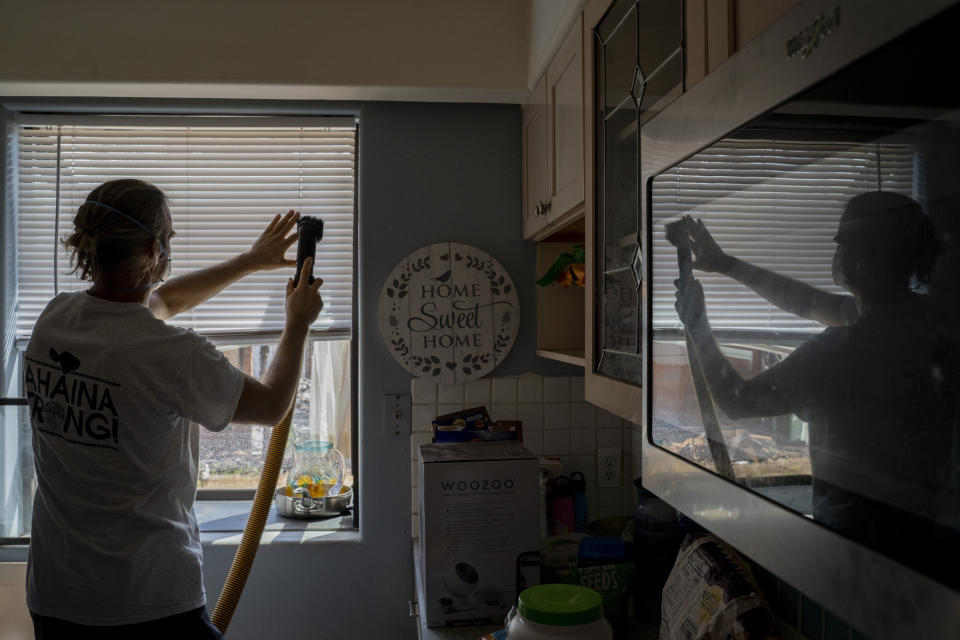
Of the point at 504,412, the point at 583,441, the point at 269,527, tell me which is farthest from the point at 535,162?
the point at 269,527

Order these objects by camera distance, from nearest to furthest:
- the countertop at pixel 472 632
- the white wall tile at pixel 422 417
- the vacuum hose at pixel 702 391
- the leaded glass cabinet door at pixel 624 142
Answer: the vacuum hose at pixel 702 391 → the leaded glass cabinet door at pixel 624 142 → the countertop at pixel 472 632 → the white wall tile at pixel 422 417

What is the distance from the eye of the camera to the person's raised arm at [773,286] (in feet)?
1.42

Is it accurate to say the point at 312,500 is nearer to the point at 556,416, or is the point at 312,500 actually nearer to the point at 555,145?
the point at 556,416

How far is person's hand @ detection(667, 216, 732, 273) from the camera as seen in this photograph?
1.99 ft

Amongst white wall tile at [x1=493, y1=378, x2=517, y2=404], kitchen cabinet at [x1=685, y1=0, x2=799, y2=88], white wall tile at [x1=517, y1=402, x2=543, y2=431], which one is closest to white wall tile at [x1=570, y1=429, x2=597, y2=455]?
white wall tile at [x1=517, y1=402, x2=543, y2=431]

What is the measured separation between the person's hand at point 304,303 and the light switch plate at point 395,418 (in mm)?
590

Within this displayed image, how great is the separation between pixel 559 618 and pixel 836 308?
740mm

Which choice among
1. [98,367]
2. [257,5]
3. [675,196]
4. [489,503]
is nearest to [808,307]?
[675,196]

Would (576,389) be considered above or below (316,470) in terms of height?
above

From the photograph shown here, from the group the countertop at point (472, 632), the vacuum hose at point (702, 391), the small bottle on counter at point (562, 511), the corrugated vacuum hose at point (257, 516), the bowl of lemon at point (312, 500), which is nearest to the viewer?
the vacuum hose at point (702, 391)

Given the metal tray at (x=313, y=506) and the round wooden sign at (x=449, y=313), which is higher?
the round wooden sign at (x=449, y=313)

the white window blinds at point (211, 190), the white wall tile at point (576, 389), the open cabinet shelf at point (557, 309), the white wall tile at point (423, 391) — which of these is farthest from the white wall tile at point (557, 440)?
the white window blinds at point (211, 190)

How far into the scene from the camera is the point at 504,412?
2125mm

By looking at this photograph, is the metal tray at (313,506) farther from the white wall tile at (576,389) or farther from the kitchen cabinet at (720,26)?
the kitchen cabinet at (720,26)
